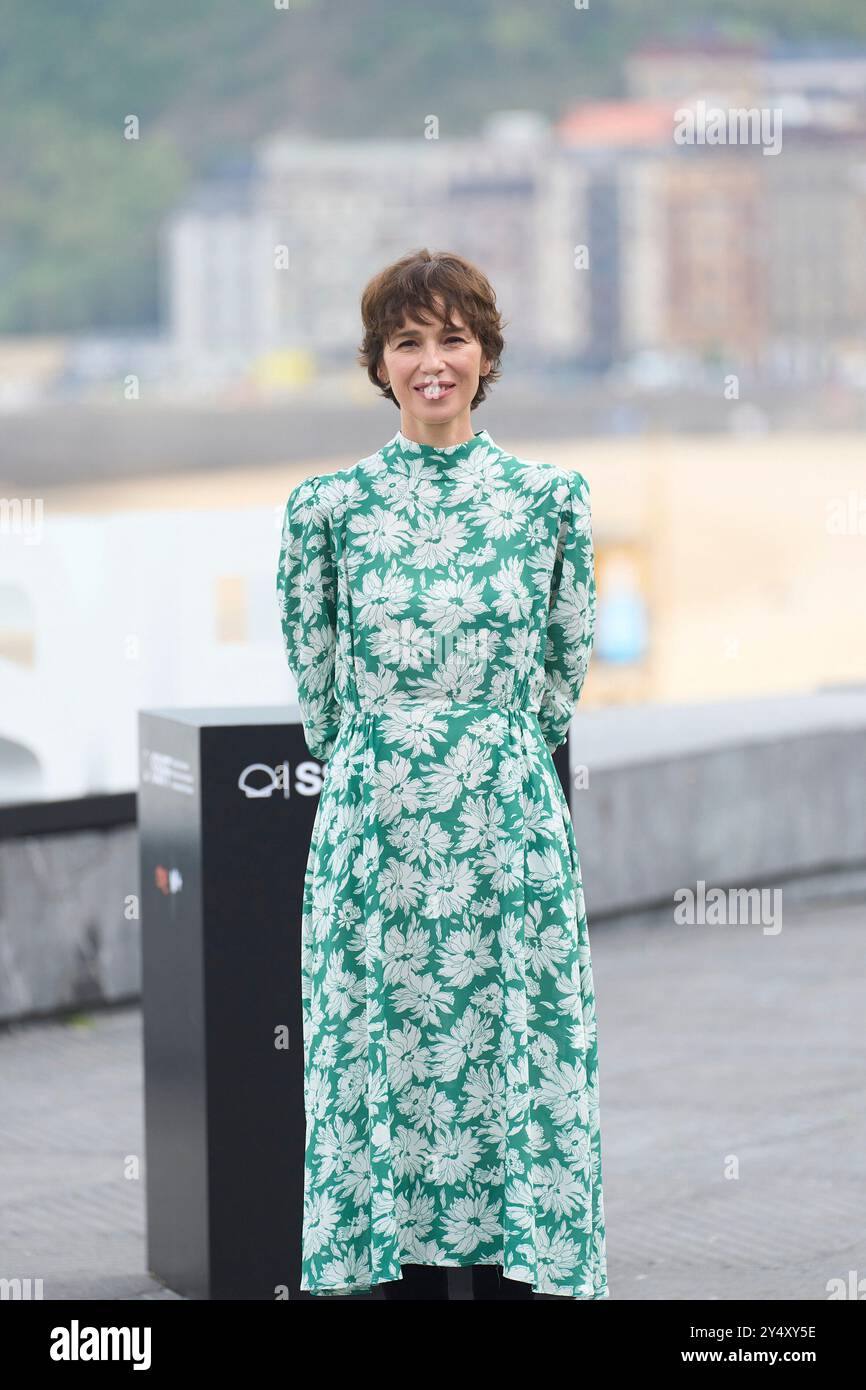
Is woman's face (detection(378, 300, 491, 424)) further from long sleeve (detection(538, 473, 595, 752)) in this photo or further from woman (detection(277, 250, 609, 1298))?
long sleeve (detection(538, 473, 595, 752))

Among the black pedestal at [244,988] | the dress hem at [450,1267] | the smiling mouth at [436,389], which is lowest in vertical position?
the dress hem at [450,1267]

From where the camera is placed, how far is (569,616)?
3146 millimetres

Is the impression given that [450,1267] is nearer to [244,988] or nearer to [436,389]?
[244,988]

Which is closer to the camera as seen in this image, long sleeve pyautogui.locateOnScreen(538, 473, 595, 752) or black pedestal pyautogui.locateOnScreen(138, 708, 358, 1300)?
long sleeve pyautogui.locateOnScreen(538, 473, 595, 752)

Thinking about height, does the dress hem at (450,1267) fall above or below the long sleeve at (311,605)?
below

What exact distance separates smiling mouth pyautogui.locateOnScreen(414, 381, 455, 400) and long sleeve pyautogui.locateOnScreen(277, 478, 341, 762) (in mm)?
205

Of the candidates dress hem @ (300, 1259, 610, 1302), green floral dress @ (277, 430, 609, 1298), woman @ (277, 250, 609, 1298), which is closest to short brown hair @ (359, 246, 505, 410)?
woman @ (277, 250, 609, 1298)

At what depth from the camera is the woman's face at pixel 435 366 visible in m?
3.02

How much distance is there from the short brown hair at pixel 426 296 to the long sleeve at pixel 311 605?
245mm

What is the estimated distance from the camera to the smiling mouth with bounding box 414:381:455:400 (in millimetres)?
3018

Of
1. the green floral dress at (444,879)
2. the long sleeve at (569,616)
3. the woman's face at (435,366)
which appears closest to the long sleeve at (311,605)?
the green floral dress at (444,879)

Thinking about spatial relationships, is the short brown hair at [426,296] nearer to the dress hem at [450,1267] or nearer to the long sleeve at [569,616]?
the long sleeve at [569,616]

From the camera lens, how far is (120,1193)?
4.80 m

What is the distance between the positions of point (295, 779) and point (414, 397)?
35.3 inches
